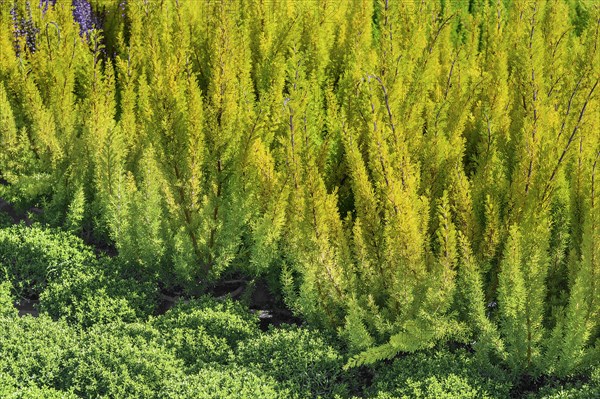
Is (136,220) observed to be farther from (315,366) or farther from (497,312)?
(497,312)

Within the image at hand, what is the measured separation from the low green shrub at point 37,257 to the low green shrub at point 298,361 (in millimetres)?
1612

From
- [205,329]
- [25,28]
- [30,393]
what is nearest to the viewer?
[30,393]

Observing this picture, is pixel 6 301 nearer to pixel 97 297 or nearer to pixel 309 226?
pixel 97 297

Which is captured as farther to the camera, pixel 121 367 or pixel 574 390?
pixel 121 367

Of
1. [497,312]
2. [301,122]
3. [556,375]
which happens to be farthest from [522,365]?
[301,122]

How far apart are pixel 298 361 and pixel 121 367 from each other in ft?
3.12

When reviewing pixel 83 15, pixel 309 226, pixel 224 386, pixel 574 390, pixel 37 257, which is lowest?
pixel 574 390

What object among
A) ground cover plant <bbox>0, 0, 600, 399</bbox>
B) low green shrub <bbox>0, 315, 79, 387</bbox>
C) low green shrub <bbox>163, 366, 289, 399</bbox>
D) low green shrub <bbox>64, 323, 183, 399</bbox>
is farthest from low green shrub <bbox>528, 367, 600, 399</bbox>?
low green shrub <bbox>0, 315, 79, 387</bbox>

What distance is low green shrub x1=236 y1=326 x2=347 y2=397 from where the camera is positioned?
3.67 meters

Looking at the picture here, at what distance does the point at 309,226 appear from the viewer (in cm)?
401

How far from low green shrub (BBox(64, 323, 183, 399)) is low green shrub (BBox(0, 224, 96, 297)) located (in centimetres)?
97

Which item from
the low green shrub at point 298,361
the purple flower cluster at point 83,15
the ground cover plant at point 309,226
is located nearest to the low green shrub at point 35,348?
the ground cover plant at point 309,226

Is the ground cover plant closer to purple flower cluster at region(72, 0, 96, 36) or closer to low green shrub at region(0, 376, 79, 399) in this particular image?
low green shrub at region(0, 376, 79, 399)

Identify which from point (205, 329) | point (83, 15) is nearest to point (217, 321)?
point (205, 329)
